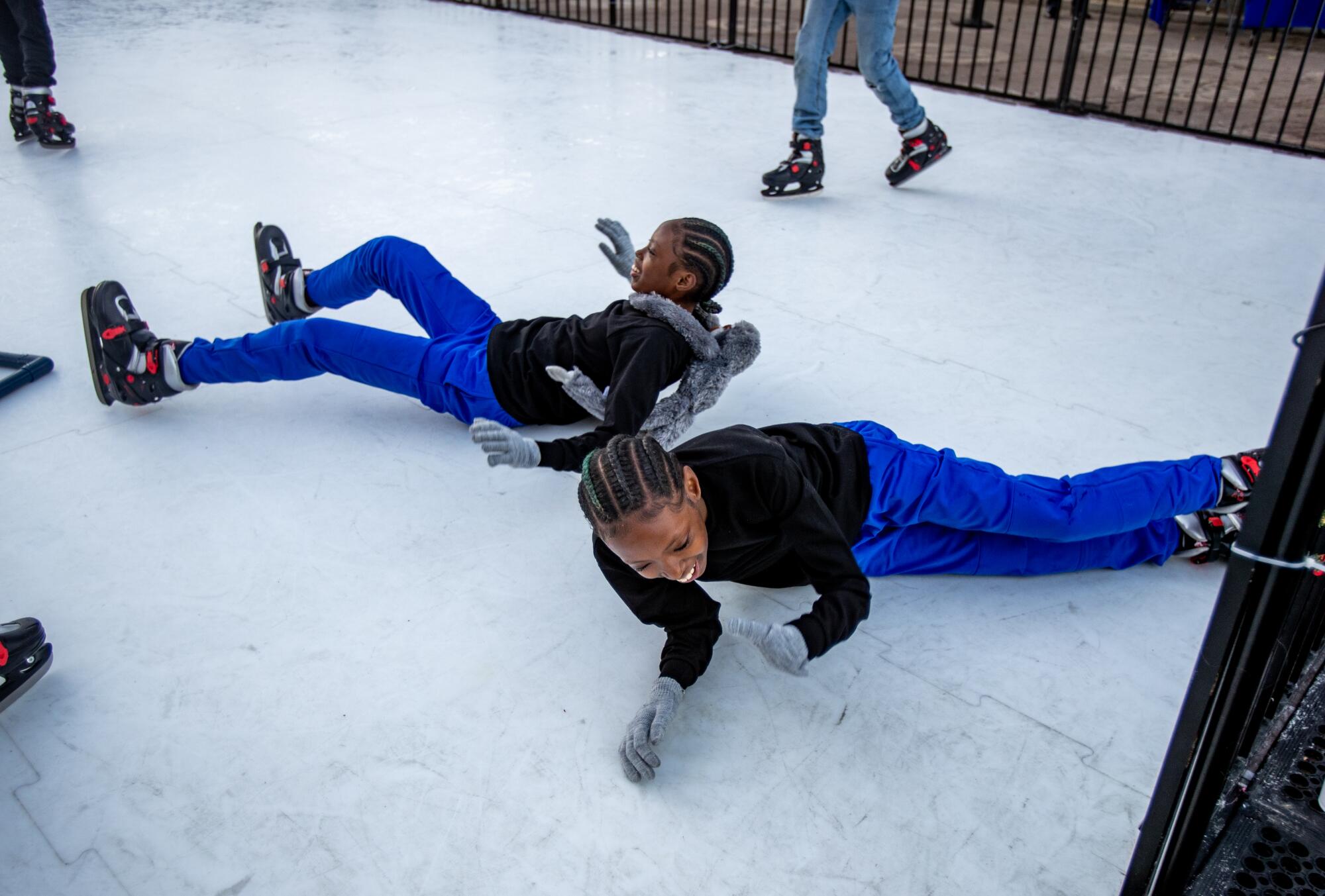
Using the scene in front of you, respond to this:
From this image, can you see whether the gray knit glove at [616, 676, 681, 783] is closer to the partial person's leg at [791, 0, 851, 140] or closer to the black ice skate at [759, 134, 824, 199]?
the black ice skate at [759, 134, 824, 199]

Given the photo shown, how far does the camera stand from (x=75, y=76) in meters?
6.33

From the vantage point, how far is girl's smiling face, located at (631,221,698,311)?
7.55 ft

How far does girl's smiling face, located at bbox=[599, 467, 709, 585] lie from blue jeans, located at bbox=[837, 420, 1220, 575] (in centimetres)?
57

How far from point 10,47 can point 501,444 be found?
4751 millimetres

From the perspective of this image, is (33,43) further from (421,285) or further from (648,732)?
(648,732)

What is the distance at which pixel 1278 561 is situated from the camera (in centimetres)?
102

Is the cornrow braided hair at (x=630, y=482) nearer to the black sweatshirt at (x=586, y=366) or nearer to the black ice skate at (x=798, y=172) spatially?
the black sweatshirt at (x=586, y=366)

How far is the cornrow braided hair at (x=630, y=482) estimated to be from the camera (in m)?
1.47

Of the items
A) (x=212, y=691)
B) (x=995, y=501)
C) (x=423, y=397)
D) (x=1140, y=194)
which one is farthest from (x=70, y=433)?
(x=1140, y=194)

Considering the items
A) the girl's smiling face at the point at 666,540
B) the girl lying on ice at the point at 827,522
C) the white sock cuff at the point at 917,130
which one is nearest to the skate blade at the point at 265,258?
the girl lying on ice at the point at 827,522

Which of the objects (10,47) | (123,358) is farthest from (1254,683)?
(10,47)

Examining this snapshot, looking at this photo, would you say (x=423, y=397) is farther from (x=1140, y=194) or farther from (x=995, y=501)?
(x=1140, y=194)

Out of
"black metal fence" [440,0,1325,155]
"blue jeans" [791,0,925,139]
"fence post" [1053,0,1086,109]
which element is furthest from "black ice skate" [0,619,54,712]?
"fence post" [1053,0,1086,109]

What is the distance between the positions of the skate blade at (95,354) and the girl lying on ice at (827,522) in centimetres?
164
